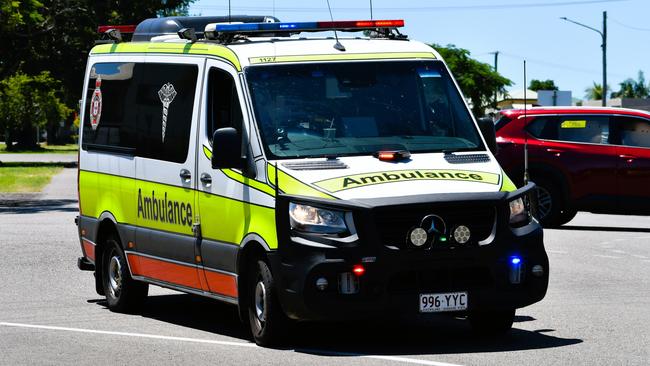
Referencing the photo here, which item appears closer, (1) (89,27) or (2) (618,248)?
(2) (618,248)

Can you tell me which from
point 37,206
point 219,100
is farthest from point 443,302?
point 37,206

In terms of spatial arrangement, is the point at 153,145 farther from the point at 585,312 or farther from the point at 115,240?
the point at 585,312

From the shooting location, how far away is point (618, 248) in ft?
63.3

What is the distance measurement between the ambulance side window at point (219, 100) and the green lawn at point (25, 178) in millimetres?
28510

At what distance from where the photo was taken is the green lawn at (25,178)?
134 feet

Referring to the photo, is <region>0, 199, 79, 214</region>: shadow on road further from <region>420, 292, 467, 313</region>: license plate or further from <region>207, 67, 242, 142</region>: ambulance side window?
<region>420, 292, 467, 313</region>: license plate

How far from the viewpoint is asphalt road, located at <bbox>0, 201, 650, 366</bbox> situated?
990 cm

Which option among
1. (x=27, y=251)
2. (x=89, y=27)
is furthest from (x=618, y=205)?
(x=89, y=27)

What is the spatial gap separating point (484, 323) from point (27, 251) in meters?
9.46

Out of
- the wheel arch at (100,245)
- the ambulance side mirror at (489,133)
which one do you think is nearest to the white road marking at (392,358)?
the ambulance side mirror at (489,133)

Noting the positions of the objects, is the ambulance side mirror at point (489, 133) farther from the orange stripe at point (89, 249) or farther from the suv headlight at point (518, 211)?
the orange stripe at point (89, 249)

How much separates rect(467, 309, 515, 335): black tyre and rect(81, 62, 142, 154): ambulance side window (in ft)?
11.5

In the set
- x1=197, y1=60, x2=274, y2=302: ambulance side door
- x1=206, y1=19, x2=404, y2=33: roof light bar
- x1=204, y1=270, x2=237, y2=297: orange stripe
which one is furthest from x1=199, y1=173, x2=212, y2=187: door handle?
x1=206, y1=19, x2=404, y2=33: roof light bar

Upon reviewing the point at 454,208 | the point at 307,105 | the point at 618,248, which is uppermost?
the point at 307,105
